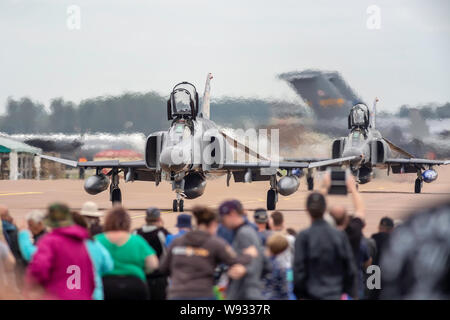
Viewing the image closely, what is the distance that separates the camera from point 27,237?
7.26 m

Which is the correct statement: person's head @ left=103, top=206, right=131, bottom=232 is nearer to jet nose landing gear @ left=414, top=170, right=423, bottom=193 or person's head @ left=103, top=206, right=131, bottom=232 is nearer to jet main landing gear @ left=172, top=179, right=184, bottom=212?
jet main landing gear @ left=172, top=179, right=184, bottom=212

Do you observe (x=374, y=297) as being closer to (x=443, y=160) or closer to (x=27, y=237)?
(x=27, y=237)

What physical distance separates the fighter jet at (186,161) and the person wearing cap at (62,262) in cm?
1368

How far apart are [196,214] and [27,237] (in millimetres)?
2107

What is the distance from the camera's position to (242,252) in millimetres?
6074

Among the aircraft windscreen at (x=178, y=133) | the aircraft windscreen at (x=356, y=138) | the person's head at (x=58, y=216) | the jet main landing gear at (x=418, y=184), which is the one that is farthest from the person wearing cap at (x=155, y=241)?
the jet main landing gear at (x=418, y=184)

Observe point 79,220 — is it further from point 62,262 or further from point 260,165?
point 260,165

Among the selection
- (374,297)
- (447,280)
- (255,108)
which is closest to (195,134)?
(255,108)

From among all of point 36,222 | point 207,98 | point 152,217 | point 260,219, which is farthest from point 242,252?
point 207,98

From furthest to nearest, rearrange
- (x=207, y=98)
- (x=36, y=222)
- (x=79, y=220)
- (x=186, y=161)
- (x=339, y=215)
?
1. (x=207, y=98)
2. (x=186, y=161)
3. (x=36, y=222)
4. (x=79, y=220)
5. (x=339, y=215)

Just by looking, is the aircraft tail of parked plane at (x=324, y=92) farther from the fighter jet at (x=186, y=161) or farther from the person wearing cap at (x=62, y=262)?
the person wearing cap at (x=62, y=262)

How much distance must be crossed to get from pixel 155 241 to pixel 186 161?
12.5 metres

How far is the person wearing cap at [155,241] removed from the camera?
7.16m
